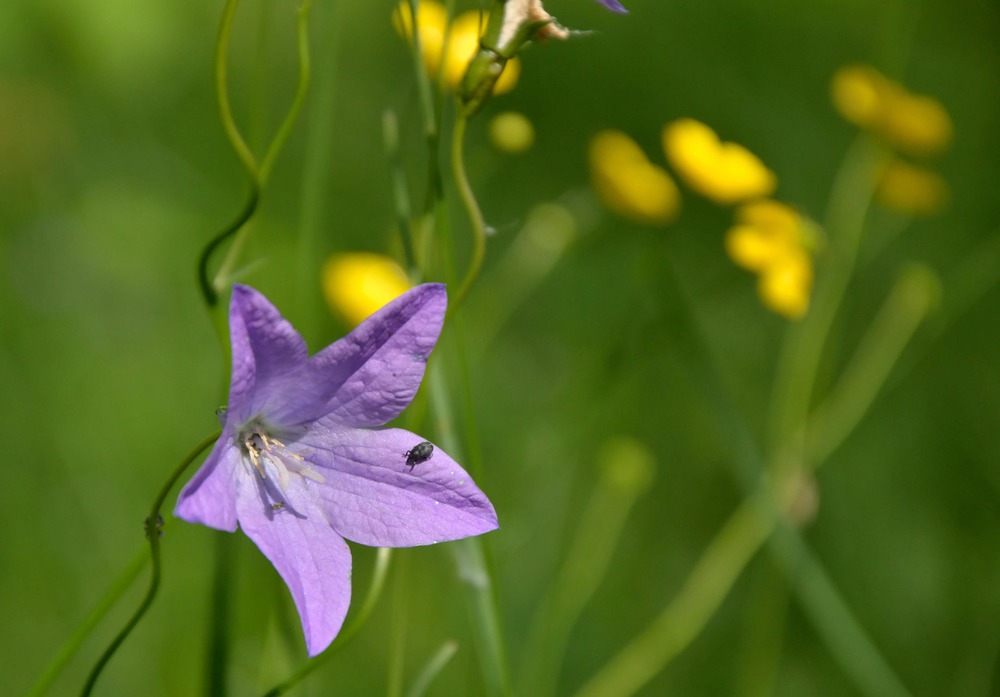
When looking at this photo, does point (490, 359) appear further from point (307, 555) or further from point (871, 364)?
point (307, 555)

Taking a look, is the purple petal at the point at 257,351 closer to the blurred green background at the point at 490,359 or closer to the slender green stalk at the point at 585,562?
the blurred green background at the point at 490,359

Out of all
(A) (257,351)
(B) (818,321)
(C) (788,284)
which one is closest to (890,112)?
(B) (818,321)

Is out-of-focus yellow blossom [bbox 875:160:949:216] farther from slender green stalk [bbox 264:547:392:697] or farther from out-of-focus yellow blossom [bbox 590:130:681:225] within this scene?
slender green stalk [bbox 264:547:392:697]

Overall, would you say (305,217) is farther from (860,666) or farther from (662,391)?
(662,391)

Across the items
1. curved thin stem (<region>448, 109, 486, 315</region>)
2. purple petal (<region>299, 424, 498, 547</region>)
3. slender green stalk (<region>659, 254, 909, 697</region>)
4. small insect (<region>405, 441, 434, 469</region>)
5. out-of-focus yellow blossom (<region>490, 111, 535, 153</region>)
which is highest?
curved thin stem (<region>448, 109, 486, 315</region>)

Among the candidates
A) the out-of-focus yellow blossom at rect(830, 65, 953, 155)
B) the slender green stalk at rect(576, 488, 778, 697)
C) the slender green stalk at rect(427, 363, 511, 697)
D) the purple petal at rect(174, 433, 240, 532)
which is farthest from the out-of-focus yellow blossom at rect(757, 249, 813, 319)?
the purple petal at rect(174, 433, 240, 532)

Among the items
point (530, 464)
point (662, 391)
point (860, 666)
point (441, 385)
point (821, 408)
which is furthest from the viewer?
point (662, 391)

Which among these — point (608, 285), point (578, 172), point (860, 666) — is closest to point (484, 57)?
point (860, 666)
